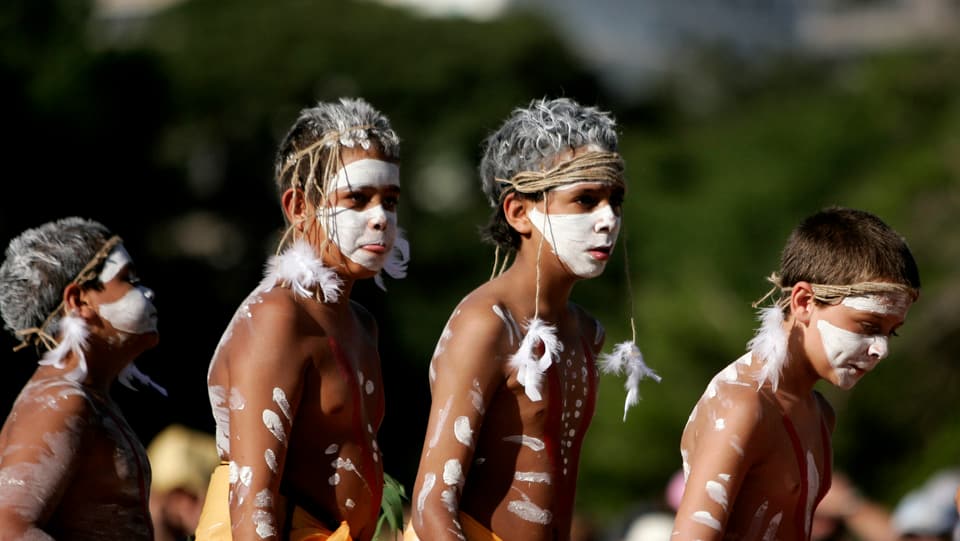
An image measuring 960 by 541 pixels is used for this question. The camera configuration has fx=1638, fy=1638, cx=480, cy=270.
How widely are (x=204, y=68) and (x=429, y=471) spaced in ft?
103

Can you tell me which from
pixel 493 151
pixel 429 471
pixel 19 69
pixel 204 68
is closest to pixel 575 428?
pixel 429 471

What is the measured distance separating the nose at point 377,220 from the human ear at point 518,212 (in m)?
0.39

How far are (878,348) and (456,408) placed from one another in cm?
124

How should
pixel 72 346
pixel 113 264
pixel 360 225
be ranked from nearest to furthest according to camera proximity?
pixel 360 225 → pixel 72 346 → pixel 113 264

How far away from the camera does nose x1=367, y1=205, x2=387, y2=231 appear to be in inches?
190

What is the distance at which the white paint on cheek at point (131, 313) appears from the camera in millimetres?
5012

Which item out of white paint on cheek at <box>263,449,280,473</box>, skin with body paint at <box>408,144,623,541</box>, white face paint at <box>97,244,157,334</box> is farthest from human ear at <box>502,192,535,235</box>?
white face paint at <box>97,244,157,334</box>

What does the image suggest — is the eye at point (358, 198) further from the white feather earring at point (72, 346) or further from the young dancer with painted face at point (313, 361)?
the white feather earring at point (72, 346)

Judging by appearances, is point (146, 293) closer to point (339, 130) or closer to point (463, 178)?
point (339, 130)

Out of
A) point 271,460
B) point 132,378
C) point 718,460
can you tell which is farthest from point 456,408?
point 132,378

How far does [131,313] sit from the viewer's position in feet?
16.5

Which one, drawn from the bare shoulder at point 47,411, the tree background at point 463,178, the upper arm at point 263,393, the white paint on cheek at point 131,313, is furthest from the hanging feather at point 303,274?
the tree background at point 463,178

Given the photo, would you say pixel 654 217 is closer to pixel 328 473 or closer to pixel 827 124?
pixel 827 124

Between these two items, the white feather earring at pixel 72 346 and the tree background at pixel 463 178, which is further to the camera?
the tree background at pixel 463 178
